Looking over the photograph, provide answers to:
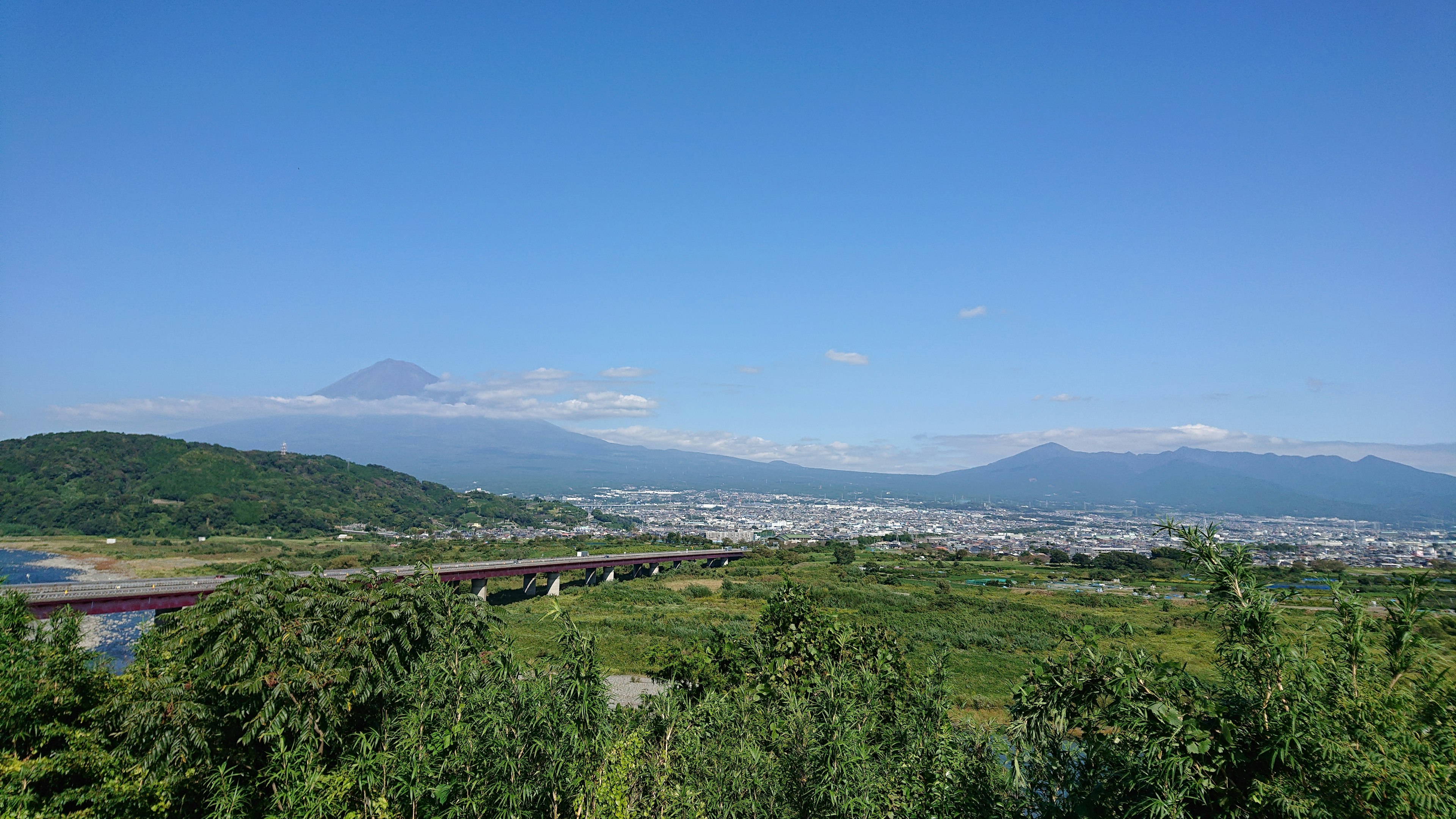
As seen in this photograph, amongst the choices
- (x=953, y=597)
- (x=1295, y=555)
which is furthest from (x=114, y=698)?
(x=1295, y=555)

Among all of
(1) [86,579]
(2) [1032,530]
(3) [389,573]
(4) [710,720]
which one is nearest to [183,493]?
(1) [86,579]

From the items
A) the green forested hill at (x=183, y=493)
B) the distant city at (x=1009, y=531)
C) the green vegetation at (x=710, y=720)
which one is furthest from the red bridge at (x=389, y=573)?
the green forested hill at (x=183, y=493)

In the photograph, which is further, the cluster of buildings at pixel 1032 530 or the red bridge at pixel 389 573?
the cluster of buildings at pixel 1032 530

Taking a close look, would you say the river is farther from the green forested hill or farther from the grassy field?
the green forested hill

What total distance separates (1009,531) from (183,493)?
121652mm

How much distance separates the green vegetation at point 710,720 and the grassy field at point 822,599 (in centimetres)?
134

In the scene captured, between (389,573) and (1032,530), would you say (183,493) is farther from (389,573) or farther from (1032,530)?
(1032,530)

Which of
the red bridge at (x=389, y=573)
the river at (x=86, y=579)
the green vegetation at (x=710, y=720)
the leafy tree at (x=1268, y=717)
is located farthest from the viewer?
the river at (x=86, y=579)

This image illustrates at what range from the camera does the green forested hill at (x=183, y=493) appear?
68.7m

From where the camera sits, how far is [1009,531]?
12575 centimetres

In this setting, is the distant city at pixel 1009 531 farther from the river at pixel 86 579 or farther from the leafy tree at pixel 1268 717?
the leafy tree at pixel 1268 717

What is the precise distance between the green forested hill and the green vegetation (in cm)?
7226

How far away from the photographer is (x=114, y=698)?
27.6 feet

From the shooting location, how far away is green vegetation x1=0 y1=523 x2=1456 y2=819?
4.64 meters
